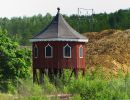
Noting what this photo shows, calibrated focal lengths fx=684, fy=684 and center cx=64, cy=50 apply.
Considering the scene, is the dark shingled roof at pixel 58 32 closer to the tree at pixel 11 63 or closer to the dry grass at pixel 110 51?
the tree at pixel 11 63

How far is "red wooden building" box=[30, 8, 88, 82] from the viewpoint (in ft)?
127

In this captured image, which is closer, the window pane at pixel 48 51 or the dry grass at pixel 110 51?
the window pane at pixel 48 51

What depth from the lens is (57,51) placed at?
38.6m

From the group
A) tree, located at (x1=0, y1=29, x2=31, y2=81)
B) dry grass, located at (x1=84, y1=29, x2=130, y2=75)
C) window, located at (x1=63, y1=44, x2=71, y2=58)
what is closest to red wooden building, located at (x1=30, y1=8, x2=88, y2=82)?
window, located at (x1=63, y1=44, x2=71, y2=58)

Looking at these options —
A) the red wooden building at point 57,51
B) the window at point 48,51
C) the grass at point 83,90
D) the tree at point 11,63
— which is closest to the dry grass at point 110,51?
the tree at point 11,63

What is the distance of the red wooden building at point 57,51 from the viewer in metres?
38.6

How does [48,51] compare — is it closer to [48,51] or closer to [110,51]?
[48,51]

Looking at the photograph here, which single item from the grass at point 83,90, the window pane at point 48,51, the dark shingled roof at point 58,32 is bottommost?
the grass at point 83,90

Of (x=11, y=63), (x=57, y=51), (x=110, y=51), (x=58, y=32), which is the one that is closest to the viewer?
(x=57, y=51)

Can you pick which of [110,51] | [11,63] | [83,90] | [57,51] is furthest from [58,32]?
[110,51]

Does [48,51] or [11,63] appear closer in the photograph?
[48,51]

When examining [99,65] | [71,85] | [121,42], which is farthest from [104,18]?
[71,85]

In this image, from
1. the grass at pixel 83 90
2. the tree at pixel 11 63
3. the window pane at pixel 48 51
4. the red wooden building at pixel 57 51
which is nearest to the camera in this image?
the grass at pixel 83 90

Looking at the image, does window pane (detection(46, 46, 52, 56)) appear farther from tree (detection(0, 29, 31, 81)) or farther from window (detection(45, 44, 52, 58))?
tree (detection(0, 29, 31, 81))
